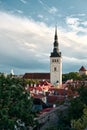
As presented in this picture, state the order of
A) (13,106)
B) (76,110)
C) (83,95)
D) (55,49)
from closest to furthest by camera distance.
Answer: (13,106), (76,110), (83,95), (55,49)

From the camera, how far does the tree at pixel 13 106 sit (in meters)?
29.2

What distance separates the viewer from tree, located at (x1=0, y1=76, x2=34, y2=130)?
29.2 meters

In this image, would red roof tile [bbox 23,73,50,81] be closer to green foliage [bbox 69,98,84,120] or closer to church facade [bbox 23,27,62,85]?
church facade [bbox 23,27,62,85]

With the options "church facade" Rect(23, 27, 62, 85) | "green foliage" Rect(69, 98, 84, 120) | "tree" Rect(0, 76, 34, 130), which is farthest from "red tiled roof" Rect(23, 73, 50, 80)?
"tree" Rect(0, 76, 34, 130)

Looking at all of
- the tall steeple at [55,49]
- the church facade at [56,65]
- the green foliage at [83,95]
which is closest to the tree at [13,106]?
the green foliage at [83,95]

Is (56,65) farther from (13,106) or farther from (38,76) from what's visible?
(13,106)

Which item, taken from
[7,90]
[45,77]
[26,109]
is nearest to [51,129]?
[26,109]

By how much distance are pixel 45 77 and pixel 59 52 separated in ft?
73.9

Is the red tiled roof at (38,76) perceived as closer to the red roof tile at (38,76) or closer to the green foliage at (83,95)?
the red roof tile at (38,76)

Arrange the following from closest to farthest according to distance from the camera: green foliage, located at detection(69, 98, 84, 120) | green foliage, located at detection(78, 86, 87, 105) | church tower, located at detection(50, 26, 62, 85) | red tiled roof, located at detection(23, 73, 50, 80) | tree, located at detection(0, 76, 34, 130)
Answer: tree, located at detection(0, 76, 34, 130) < green foliage, located at detection(69, 98, 84, 120) < green foliage, located at detection(78, 86, 87, 105) < church tower, located at detection(50, 26, 62, 85) < red tiled roof, located at detection(23, 73, 50, 80)

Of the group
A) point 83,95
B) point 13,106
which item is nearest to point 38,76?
point 83,95

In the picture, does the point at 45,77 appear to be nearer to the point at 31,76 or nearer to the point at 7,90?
the point at 31,76

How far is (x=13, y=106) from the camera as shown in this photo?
30.5 meters

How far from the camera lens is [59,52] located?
14688 cm
